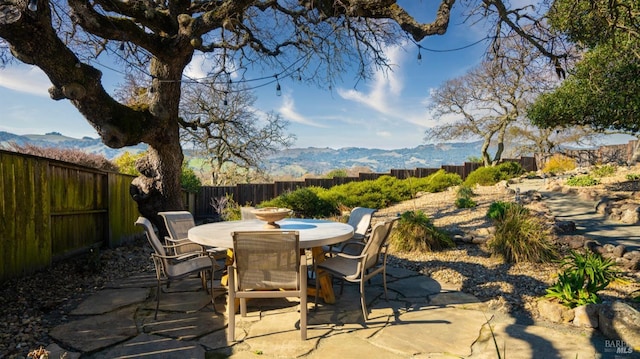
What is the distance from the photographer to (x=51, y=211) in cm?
396

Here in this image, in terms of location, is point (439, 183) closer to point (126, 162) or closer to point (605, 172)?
point (605, 172)

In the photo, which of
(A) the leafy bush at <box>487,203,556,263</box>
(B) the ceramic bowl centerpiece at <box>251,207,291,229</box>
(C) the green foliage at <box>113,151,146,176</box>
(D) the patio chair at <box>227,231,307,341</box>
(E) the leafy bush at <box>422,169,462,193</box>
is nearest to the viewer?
(D) the patio chair at <box>227,231,307,341</box>

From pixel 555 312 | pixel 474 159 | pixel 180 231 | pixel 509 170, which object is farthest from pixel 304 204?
pixel 474 159

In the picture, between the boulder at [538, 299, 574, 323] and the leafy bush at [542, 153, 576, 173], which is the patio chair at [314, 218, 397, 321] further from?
the leafy bush at [542, 153, 576, 173]

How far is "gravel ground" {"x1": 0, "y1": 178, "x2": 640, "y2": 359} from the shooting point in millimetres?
2576

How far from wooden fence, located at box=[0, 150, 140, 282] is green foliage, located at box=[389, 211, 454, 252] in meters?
4.24

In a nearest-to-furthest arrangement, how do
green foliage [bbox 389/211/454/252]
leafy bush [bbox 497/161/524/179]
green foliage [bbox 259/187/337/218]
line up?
green foliage [bbox 389/211/454/252] → green foliage [bbox 259/187/337/218] → leafy bush [bbox 497/161/524/179]

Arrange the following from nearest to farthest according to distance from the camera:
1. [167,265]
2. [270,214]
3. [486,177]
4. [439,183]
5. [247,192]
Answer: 1. [167,265]
2. [270,214]
3. [439,183]
4. [486,177]
5. [247,192]

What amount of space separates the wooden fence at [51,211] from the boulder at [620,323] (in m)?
4.93

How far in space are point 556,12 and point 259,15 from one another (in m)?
4.83

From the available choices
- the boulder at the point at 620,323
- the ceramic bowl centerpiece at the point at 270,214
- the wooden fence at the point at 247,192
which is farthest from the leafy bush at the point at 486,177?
the ceramic bowl centerpiece at the point at 270,214

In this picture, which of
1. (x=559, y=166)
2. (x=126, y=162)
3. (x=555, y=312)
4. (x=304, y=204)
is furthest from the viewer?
(x=559, y=166)

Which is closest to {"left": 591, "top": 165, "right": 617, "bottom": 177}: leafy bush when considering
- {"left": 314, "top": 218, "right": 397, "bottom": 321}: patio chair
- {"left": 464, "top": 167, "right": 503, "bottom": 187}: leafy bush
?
{"left": 464, "top": 167, "right": 503, "bottom": 187}: leafy bush

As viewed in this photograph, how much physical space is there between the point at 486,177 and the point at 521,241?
26.5 feet
